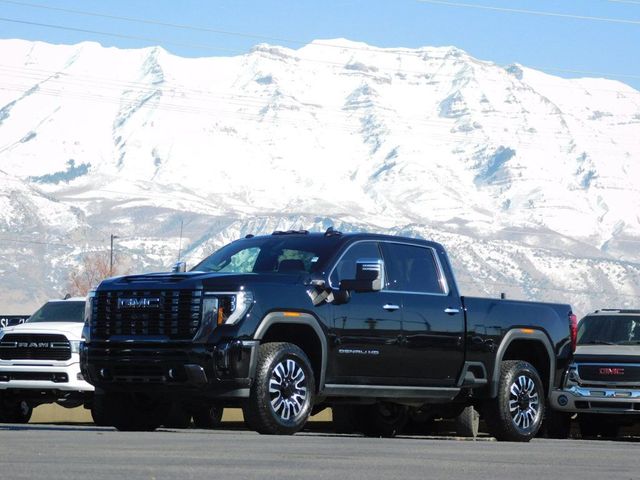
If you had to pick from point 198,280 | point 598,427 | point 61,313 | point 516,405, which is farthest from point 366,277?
point 61,313

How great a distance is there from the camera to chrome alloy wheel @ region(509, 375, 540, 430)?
17.0 metres

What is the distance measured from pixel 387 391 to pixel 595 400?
6.29 m

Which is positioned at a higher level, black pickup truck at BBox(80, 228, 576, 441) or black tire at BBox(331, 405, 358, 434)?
black pickup truck at BBox(80, 228, 576, 441)

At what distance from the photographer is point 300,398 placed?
14859mm

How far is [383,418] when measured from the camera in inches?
693

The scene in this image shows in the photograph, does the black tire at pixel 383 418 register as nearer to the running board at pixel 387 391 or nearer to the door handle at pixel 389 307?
the running board at pixel 387 391

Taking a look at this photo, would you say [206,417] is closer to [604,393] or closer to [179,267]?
[604,393]

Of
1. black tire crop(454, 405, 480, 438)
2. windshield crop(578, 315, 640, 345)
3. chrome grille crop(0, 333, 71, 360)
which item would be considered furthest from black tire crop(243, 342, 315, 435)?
windshield crop(578, 315, 640, 345)

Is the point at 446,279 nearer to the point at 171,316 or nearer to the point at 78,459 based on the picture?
the point at 171,316

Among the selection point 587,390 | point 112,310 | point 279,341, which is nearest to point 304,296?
point 279,341

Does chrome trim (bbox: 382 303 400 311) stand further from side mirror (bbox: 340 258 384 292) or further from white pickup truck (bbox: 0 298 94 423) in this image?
white pickup truck (bbox: 0 298 94 423)

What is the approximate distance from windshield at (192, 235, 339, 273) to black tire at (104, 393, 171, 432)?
142 centimetres

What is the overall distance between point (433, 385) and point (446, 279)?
3.73 ft

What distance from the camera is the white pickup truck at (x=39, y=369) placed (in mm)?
21609
